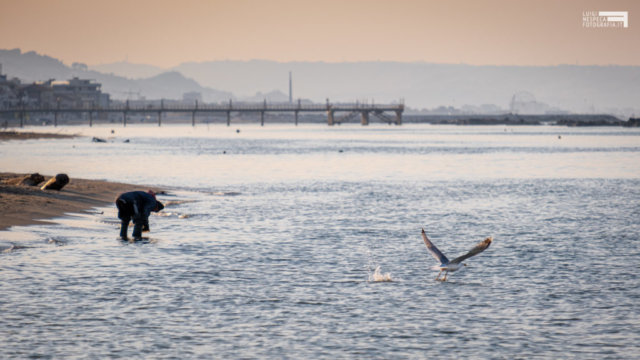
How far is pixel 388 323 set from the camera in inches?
537

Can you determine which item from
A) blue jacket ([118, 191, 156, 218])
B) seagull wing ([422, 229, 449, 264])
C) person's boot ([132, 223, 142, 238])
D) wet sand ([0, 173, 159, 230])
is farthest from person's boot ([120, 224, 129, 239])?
seagull wing ([422, 229, 449, 264])

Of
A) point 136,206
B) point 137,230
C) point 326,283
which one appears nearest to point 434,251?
point 326,283

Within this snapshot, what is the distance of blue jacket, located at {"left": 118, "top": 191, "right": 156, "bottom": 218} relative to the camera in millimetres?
21281

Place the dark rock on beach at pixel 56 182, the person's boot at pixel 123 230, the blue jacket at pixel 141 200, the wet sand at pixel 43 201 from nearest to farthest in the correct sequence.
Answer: the blue jacket at pixel 141 200
the person's boot at pixel 123 230
the wet sand at pixel 43 201
the dark rock on beach at pixel 56 182

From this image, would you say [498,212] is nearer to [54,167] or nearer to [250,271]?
[250,271]

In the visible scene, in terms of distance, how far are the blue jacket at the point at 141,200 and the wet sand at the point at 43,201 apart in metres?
4.68

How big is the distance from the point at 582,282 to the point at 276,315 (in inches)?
282

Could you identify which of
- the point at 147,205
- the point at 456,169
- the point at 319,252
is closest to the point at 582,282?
the point at 319,252

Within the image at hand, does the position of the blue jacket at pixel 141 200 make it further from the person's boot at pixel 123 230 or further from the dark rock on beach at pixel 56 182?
the dark rock on beach at pixel 56 182

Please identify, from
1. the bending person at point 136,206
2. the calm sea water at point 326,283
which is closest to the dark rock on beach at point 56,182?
the calm sea water at point 326,283

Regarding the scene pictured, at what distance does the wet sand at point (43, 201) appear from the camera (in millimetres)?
25577

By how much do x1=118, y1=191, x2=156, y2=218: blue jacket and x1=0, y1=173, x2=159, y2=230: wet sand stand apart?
4.68 m

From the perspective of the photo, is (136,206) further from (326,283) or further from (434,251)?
(434,251)

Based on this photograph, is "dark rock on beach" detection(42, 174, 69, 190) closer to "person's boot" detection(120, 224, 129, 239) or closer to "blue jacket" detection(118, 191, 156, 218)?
"person's boot" detection(120, 224, 129, 239)
